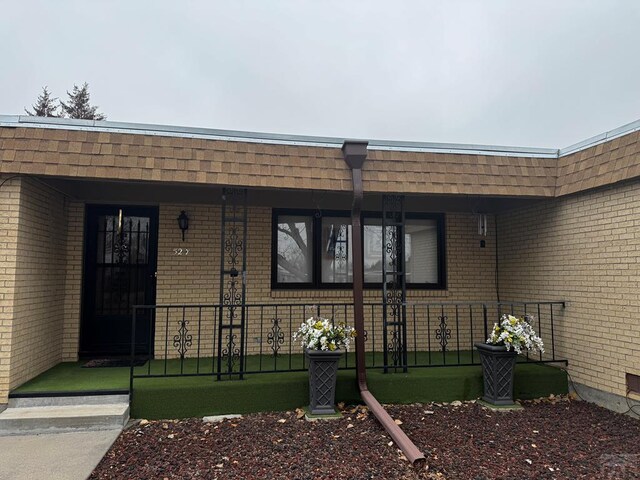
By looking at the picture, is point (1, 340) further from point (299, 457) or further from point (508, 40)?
point (508, 40)

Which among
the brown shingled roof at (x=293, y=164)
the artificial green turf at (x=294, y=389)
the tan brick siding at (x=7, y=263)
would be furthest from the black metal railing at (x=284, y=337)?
the brown shingled roof at (x=293, y=164)

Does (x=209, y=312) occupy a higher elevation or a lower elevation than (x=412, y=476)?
higher

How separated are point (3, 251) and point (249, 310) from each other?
277cm

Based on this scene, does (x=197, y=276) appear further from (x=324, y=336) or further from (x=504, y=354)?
(x=504, y=354)

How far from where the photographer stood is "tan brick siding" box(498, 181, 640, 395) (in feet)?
13.4

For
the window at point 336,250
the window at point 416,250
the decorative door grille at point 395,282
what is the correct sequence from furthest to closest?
the window at point 416,250 → the window at point 336,250 → the decorative door grille at point 395,282

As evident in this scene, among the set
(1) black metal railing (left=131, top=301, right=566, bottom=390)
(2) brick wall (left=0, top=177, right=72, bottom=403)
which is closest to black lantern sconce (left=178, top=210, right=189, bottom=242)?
(1) black metal railing (left=131, top=301, right=566, bottom=390)

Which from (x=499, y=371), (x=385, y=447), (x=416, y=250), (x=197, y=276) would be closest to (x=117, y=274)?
(x=197, y=276)

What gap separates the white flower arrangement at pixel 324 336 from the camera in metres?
4.08

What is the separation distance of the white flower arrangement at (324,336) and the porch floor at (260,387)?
49cm

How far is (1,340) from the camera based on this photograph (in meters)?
3.75

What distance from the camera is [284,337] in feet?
18.1

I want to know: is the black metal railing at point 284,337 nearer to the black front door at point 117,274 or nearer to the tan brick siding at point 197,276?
the tan brick siding at point 197,276

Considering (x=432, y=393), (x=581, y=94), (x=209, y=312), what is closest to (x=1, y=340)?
(x=209, y=312)
